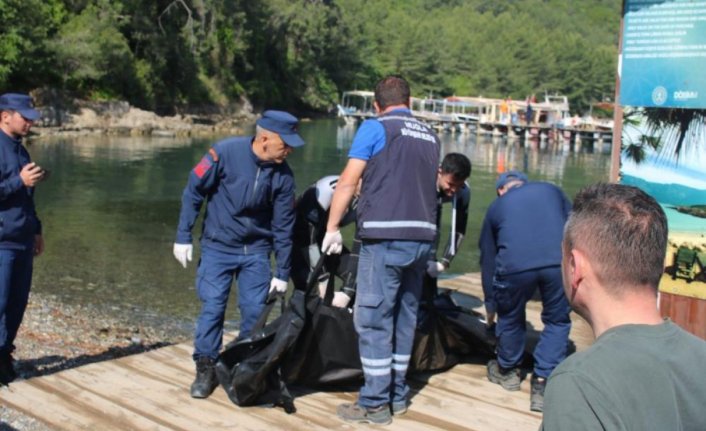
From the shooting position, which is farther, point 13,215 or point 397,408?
point 13,215

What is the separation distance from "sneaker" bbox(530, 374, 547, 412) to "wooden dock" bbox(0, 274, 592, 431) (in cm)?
5

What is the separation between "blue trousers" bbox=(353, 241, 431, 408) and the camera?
4.85m

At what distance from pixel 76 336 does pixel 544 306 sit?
5.40m

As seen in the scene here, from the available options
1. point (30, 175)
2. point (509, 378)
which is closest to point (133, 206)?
point (30, 175)

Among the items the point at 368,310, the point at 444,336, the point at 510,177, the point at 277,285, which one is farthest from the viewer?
the point at 444,336

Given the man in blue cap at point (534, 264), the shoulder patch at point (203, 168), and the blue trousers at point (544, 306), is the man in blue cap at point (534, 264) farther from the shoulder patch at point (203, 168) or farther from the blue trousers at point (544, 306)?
the shoulder patch at point (203, 168)

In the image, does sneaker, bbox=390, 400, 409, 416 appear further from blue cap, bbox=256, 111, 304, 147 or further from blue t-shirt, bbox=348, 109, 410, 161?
blue cap, bbox=256, 111, 304, 147

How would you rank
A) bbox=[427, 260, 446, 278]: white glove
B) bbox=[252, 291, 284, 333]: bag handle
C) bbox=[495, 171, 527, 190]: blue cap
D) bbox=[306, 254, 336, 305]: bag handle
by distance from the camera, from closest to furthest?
bbox=[306, 254, 336, 305]: bag handle → bbox=[252, 291, 284, 333]: bag handle → bbox=[495, 171, 527, 190]: blue cap → bbox=[427, 260, 446, 278]: white glove

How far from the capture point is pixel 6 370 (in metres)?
5.67

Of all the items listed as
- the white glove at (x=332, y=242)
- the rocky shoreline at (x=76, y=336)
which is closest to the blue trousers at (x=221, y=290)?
the white glove at (x=332, y=242)

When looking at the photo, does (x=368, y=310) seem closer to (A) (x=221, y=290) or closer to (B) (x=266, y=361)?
(B) (x=266, y=361)

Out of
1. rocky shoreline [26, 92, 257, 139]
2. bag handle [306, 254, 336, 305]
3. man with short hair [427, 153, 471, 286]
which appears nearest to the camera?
bag handle [306, 254, 336, 305]

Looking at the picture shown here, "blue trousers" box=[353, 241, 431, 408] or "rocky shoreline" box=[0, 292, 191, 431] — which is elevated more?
"blue trousers" box=[353, 241, 431, 408]

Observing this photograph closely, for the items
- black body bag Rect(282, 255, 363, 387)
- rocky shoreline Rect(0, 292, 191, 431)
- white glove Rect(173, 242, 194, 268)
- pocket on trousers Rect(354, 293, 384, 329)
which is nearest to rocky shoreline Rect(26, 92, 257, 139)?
rocky shoreline Rect(0, 292, 191, 431)
